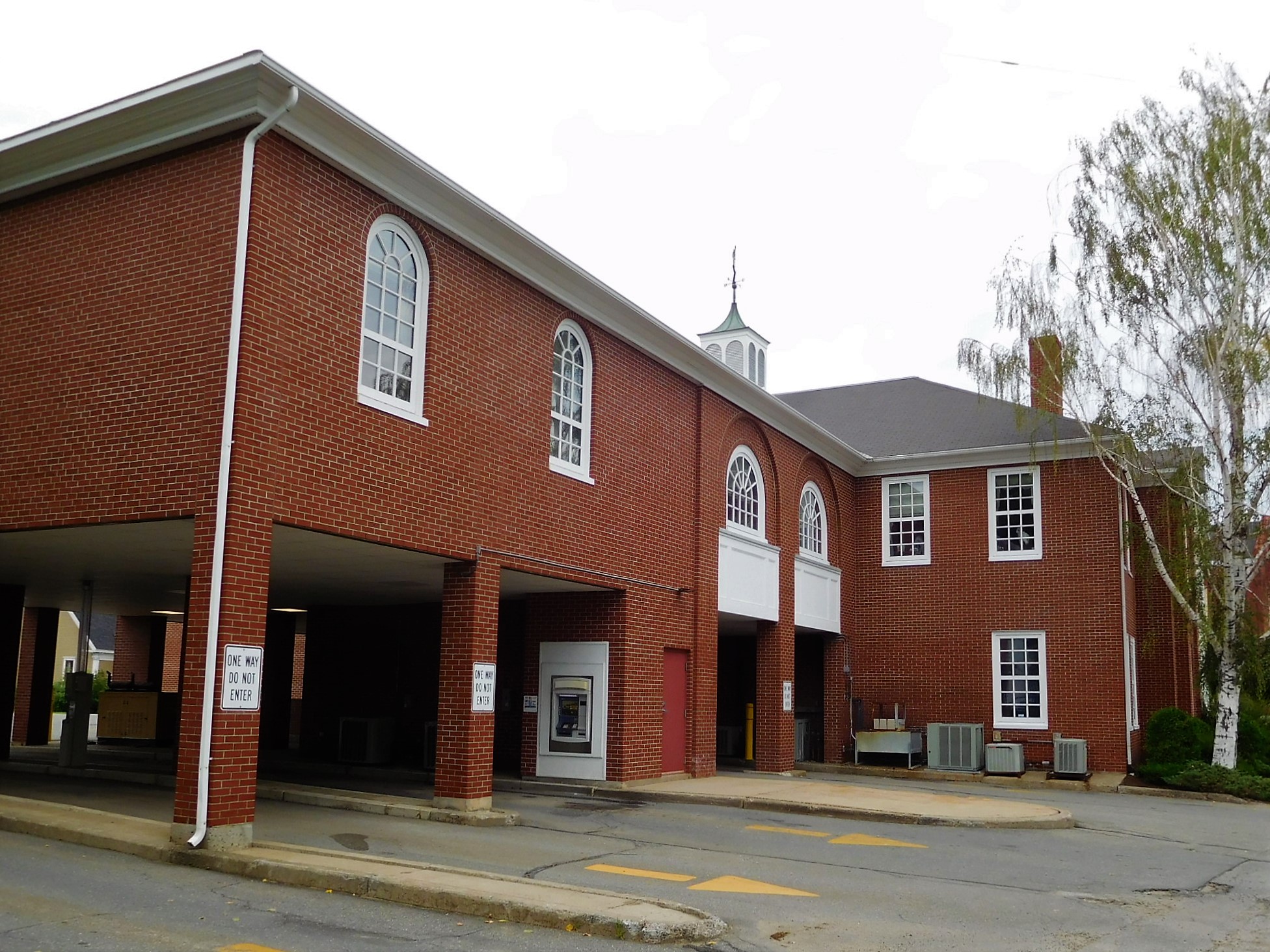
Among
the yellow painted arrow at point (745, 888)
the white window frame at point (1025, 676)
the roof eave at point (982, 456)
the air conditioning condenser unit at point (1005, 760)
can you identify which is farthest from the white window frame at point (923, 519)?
the yellow painted arrow at point (745, 888)

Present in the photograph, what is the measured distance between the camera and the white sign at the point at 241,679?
10.6 metres

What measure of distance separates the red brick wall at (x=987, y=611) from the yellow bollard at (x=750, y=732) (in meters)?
2.87

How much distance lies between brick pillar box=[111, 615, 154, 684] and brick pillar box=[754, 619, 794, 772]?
1699cm

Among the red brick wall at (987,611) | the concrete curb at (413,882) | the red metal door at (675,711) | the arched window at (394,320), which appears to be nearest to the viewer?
the concrete curb at (413,882)

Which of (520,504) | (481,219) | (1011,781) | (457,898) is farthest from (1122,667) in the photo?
(457,898)

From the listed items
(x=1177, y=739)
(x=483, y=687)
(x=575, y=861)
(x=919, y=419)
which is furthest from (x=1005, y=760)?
(x=575, y=861)

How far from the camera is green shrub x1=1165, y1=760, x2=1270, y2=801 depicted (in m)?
20.1

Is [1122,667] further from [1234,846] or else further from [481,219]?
[481,219]

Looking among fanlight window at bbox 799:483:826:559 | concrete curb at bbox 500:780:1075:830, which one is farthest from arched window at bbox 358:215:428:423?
fanlight window at bbox 799:483:826:559

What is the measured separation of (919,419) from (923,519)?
117 inches

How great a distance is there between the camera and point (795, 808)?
16234mm

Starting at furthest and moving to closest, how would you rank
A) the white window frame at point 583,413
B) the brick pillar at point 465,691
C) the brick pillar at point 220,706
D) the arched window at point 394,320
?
the white window frame at point 583,413 < the brick pillar at point 465,691 < the arched window at point 394,320 < the brick pillar at point 220,706

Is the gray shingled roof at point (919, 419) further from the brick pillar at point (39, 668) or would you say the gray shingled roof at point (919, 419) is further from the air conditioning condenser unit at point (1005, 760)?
the brick pillar at point (39, 668)

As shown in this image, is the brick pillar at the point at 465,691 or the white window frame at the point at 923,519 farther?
the white window frame at the point at 923,519
